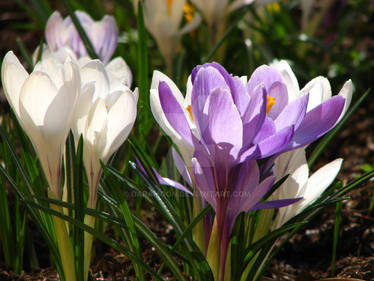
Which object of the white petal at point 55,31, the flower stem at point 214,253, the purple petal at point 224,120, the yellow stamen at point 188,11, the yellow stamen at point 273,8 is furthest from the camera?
the yellow stamen at point 273,8

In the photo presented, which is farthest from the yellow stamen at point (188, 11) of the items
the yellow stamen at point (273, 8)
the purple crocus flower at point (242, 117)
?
the purple crocus flower at point (242, 117)

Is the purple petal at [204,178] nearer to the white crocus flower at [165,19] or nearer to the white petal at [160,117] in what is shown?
the white petal at [160,117]

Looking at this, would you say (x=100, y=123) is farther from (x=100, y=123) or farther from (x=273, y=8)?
(x=273, y=8)

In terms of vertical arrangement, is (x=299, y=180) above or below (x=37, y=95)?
below

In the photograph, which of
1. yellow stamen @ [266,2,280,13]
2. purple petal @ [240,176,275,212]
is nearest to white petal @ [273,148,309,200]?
purple petal @ [240,176,275,212]

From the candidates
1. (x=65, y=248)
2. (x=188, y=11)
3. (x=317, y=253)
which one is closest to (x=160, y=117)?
(x=65, y=248)

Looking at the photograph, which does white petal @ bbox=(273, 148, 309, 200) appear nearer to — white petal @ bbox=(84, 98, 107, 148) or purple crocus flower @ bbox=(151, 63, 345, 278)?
purple crocus flower @ bbox=(151, 63, 345, 278)

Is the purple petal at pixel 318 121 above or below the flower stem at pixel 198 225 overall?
above
